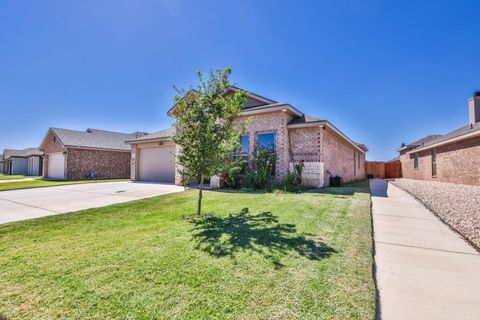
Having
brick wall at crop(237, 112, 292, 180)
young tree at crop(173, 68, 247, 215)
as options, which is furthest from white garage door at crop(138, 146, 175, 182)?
young tree at crop(173, 68, 247, 215)

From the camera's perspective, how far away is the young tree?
17.9 ft

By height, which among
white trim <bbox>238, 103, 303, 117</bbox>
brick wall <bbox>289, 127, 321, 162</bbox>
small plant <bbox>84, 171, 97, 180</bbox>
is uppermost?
white trim <bbox>238, 103, 303, 117</bbox>

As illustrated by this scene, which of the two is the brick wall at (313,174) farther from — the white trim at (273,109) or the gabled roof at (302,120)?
the white trim at (273,109)

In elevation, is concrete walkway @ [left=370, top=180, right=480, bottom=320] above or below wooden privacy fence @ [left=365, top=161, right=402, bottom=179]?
below

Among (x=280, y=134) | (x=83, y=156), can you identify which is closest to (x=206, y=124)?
(x=280, y=134)

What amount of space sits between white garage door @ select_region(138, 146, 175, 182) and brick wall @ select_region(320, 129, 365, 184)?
10.0 m

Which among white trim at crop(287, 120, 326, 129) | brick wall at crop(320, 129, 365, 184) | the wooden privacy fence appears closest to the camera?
white trim at crop(287, 120, 326, 129)

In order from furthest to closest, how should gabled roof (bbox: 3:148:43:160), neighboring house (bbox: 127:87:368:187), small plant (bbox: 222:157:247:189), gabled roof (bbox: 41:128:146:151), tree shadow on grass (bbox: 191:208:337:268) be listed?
1. gabled roof (bbox: 3:148:43:160)
2. gabled roof (bbox: 41:128:146:151)
3. small plant (bbox: 222:157:247:189)
4. neighboring house (bbox: 127:87:368:187)
5. tree shadow on grass (bbox: 191:208:337:268)

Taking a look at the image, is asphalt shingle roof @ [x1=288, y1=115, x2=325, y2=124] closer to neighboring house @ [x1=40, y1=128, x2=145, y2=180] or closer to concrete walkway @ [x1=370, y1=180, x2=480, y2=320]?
concrete walkway @ [x1=370, y1=180, x2=480, y2=320]

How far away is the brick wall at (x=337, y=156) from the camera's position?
1182 cm

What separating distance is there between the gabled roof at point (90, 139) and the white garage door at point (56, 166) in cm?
175

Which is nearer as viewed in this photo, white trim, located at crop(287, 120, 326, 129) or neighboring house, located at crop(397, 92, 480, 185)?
white trim, located at crop(287, 120, 326, 129)

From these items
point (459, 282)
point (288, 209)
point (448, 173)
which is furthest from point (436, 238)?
point (448, 173)

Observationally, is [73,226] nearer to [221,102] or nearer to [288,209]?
[221,102]
